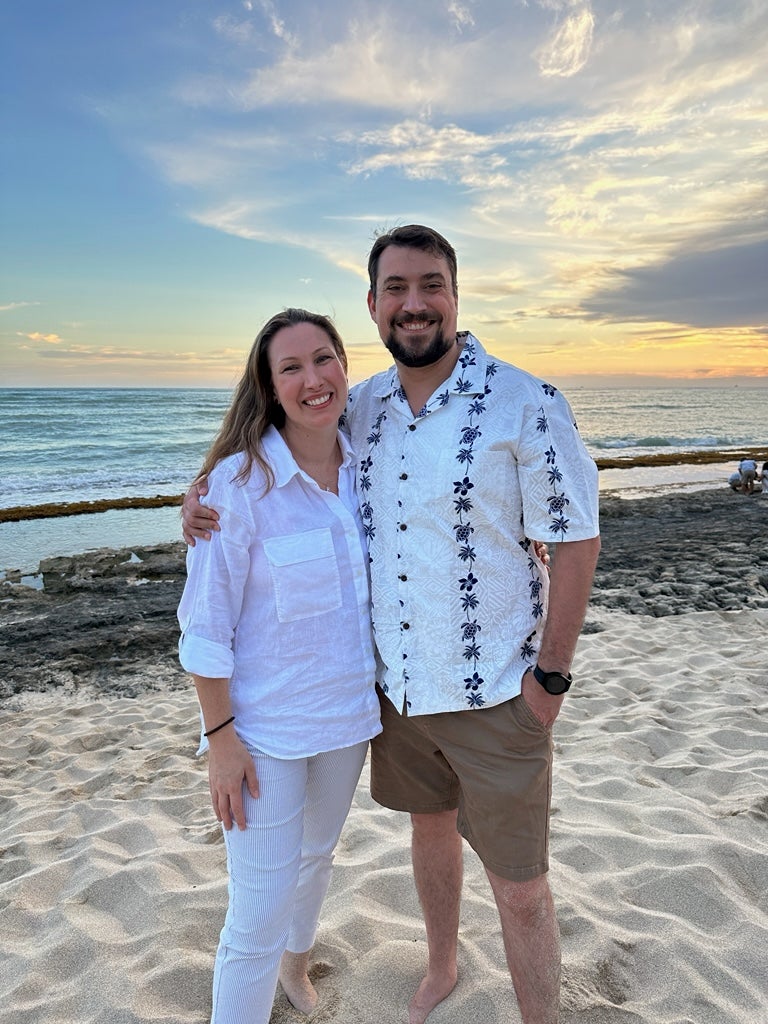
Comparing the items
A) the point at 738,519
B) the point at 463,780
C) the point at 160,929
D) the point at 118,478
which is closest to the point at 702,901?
Result: the point at 463,780

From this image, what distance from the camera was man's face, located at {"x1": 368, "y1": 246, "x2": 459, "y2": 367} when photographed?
2.19 metres

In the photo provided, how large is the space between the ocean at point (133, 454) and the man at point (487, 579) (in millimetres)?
8986

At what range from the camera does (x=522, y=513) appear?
210 cm

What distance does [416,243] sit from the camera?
223cm

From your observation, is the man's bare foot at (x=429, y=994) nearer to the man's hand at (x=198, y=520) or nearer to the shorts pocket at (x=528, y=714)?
the shorts pocket at (x=528, y=714)

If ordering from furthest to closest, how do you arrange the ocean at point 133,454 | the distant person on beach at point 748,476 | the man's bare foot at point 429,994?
the distant person on beach at point 748,476
the ocean at point 133,454
the man's bare foot at point 429,994

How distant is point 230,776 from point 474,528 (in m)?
0.99

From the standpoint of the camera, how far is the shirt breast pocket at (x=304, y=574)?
6.72ft

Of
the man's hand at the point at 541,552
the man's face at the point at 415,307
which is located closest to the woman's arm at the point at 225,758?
the man's hand at the point at 541,552

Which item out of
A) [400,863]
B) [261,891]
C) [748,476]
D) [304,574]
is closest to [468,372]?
[304,574]

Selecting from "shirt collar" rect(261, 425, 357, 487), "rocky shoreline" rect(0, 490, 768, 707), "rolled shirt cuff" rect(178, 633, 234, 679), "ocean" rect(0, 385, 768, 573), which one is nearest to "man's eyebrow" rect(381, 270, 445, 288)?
"shirt collar" rect(261, 425, 357, 487)

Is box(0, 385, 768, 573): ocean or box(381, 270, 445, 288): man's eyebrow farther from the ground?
box(381, 270, 445, 288): man's eyebrow

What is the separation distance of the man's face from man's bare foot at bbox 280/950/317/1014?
2057 millimetres

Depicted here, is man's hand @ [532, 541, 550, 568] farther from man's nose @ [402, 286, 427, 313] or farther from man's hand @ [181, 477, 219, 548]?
man's hand @ [181, 477, 219, 548]
